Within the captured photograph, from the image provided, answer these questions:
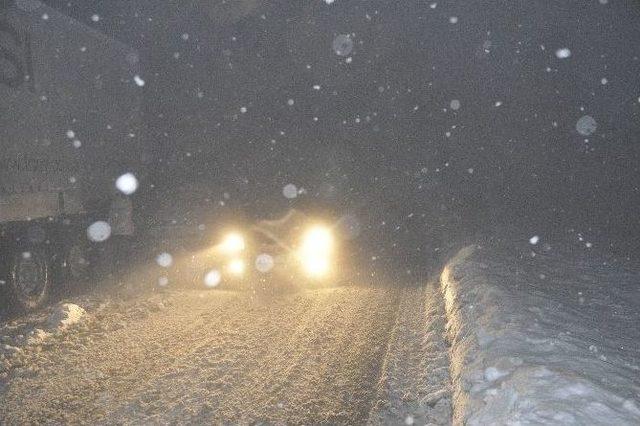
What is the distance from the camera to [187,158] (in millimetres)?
20125

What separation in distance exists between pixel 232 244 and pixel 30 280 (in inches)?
191

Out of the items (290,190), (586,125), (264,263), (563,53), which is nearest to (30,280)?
(264,263)

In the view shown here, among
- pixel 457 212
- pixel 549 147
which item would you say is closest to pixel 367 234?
pixel 457 212

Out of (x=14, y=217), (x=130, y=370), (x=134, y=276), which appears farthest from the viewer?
(x=134, y=276)

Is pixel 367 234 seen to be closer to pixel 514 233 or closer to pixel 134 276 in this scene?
pixel 514 233

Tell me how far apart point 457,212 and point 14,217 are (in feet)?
55.8

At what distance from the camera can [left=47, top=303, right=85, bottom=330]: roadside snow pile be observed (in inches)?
263

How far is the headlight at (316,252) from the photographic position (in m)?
10.1

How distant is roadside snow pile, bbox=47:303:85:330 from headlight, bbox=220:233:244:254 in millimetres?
4176

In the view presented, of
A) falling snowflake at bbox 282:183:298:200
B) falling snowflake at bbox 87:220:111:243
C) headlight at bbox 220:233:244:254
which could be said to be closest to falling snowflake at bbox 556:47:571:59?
falling snowflake at bbox 282:183:298:200

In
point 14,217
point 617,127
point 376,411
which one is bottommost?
point 376,411

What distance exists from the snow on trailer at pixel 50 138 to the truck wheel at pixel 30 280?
18 millimetres

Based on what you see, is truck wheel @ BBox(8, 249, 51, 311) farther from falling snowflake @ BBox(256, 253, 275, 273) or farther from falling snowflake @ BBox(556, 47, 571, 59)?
falling snowflake @ BBox(556, 47, 571, 59)

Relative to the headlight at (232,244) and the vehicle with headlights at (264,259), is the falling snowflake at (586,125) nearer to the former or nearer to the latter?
the vehicle with headlights at (264,259)
